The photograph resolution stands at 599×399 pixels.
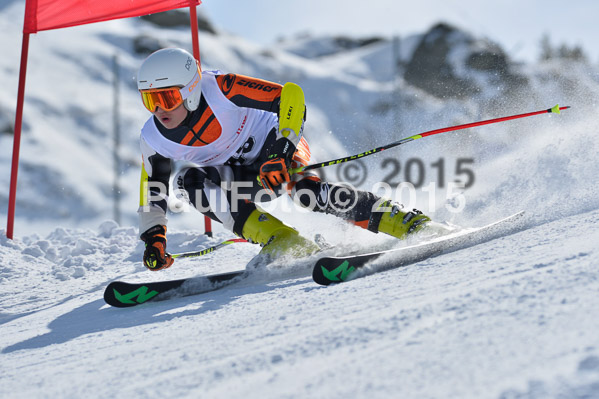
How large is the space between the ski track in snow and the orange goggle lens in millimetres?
993

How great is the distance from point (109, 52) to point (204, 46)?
3.90 m

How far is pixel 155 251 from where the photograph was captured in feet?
10.2

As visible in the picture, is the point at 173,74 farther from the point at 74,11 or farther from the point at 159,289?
the point at 74,11

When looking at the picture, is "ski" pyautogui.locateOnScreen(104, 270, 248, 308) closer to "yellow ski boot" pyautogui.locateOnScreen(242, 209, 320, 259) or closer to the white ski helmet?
"yellow ski boot" pyautogui.locateOnScreen(242, 209, 320, 259)

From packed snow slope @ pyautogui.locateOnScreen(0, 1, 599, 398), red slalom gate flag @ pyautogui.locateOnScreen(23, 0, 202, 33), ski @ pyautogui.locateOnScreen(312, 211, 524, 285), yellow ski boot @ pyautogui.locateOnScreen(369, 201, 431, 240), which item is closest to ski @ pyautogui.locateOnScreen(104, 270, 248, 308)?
packed snow slope @ pyautogui.locateOnScreen(0, 1, 599, 398)

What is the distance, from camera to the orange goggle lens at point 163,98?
9.48 feet

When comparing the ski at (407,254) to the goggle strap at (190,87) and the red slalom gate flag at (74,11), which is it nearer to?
the goggle strap at (190,87)

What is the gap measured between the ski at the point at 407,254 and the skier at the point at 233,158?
0.85ft

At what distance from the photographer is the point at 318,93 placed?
905 inches

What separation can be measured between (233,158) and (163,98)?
1.88 feet

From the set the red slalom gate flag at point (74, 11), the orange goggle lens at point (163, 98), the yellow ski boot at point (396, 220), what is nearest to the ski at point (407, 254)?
the yellow ski boot at point (396, 220)

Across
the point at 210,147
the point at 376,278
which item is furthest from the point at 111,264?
the point at 376,278

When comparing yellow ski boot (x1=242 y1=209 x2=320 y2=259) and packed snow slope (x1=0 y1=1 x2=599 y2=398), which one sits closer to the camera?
packed snow slope (x1=0 y1=1 x2=599 y2=398)

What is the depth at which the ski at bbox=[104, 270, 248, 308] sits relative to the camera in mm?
2748
